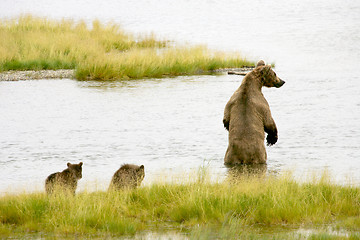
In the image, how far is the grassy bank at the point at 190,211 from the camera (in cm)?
766

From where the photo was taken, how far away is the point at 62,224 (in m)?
7.59

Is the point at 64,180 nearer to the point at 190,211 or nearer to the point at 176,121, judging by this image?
the point at 190,211

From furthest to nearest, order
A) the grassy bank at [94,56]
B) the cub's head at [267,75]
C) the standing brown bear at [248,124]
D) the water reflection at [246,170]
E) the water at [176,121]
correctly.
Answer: the grassy bank at [94,56]
the water at [176,121]
the cub's head at [267,75]
the standing brown bear at [248,124]
the water reflection at [246,170]

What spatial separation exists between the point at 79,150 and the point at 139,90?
10.5 meters

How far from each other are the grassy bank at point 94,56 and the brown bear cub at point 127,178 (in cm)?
1820

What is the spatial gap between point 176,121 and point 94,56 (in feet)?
40.7

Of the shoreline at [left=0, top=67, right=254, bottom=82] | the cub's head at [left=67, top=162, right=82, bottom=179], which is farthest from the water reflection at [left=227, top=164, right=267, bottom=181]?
the shoreline at [left=0, top=67, right=254, bottom=82]

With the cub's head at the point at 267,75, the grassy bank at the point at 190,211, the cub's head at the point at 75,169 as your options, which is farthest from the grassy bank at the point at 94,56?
the grassy bank at the point at 190,211

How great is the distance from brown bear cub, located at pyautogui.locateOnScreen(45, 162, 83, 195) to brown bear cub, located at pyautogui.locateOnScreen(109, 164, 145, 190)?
22.1 inches

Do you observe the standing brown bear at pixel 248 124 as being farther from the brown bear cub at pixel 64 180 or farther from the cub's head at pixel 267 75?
the brown bear cub at pixel 64 180

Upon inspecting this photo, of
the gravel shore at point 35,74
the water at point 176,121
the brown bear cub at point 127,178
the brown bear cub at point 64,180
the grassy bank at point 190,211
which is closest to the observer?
the grassy bank at point 190,211

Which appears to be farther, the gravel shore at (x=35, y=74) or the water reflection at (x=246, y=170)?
the gravel shore at (x=35, y=74)

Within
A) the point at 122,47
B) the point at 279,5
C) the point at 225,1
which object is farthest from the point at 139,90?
the point at 225,1

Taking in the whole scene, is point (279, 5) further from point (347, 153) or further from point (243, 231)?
point (243, 231)
